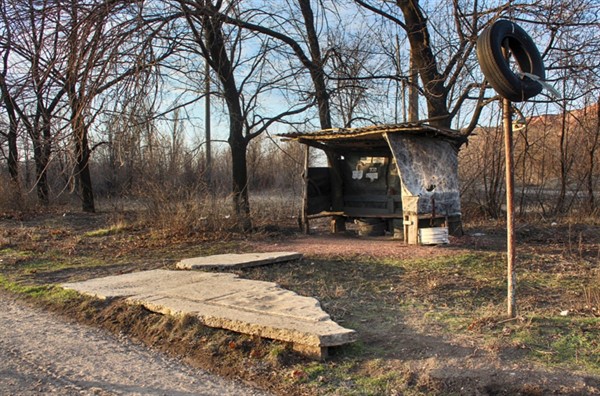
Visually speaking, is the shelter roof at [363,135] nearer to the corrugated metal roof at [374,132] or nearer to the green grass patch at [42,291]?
the corrugated metal roof at [374,132]

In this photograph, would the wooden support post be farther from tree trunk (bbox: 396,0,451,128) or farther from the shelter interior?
tree trunk (bbox: 396,0,451,128)

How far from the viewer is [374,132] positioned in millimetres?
10602

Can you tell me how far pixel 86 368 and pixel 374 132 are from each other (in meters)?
7.63

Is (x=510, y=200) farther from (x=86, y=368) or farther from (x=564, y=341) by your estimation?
(x=86, y=368)

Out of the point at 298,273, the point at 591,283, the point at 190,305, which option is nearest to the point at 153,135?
the point at 298,273

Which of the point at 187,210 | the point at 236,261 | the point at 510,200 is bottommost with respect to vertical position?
the point at 236,261

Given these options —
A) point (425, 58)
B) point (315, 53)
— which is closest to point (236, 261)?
point (315, 53)

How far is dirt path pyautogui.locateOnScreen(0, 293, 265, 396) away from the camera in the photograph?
3828mm

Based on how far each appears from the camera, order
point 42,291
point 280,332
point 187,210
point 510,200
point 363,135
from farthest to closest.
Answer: point 187,210
point 363,135
point 42,291
point 510,200
point 280,332

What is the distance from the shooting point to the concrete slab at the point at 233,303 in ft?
14.5

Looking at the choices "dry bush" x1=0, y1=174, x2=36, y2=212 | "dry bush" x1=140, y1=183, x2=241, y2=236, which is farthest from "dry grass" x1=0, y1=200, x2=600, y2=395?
"dry bush" x1=0, y1=174, x2=36, y2=212

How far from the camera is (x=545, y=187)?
1612 centimetres

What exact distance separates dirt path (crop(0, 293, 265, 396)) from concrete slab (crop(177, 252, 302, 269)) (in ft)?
8.60

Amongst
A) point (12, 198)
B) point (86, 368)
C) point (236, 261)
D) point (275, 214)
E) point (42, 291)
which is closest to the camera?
point (86, 368)
